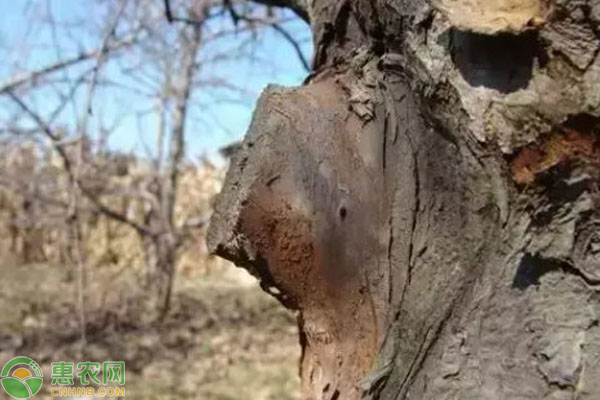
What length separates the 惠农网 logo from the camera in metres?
3.26

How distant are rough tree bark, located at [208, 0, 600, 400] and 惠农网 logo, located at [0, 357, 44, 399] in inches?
99.5

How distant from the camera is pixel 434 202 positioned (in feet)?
2.76

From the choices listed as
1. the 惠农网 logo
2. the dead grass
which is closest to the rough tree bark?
the 惠农网 logo

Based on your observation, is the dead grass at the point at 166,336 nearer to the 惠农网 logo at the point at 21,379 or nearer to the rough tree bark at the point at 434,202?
the 惠农网 logo at the point at 21,379

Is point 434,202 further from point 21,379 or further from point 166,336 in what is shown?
point 166,336

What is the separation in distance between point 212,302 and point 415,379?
5.80m

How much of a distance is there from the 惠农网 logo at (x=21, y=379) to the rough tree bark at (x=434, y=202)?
253cm

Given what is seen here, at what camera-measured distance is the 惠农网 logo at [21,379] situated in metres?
3.26

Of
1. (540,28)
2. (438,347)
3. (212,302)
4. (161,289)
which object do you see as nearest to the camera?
(540,28)

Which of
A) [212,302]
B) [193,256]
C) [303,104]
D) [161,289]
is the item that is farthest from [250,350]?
[303,104]

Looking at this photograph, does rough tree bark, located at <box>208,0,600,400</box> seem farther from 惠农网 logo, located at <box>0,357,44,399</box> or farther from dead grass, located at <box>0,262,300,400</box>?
dead grass, located at <box>0,262,300,400</box>

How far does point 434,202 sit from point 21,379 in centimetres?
299

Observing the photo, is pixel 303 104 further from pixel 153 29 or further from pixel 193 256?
pixel 193 256

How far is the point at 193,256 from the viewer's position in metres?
7.74
